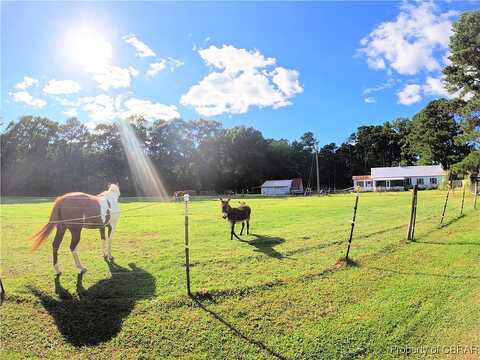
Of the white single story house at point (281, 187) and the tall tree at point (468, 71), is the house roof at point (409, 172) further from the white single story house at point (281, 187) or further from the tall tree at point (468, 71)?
the tall tree at point (468, 71)

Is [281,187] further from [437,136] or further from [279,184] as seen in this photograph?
[437,136]

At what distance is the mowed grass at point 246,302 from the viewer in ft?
15.6

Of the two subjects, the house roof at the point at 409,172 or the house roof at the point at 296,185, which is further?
the house roof at the point at 296,185

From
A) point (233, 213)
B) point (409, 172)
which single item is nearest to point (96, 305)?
point (233, 213)

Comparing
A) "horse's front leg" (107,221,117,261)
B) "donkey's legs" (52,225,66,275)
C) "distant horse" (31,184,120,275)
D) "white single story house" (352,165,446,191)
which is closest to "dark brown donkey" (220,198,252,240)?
"horse's front leg" (107,221,117,261)

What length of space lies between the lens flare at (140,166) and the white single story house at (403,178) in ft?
121

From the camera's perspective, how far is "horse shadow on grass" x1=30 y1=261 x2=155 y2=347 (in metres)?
5.05

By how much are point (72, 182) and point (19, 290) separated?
186 ft

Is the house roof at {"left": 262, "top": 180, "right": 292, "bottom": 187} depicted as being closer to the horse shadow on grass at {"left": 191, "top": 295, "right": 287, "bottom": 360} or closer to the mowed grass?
the mowed grass

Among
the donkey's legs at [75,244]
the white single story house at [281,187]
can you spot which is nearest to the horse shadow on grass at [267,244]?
the donkey's legs at [75,244]

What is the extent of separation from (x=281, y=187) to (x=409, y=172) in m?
24.2

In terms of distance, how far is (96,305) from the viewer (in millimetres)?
5742

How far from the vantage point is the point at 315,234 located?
1141 centimetres

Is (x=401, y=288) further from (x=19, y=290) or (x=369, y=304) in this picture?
(x=19, y=290)
